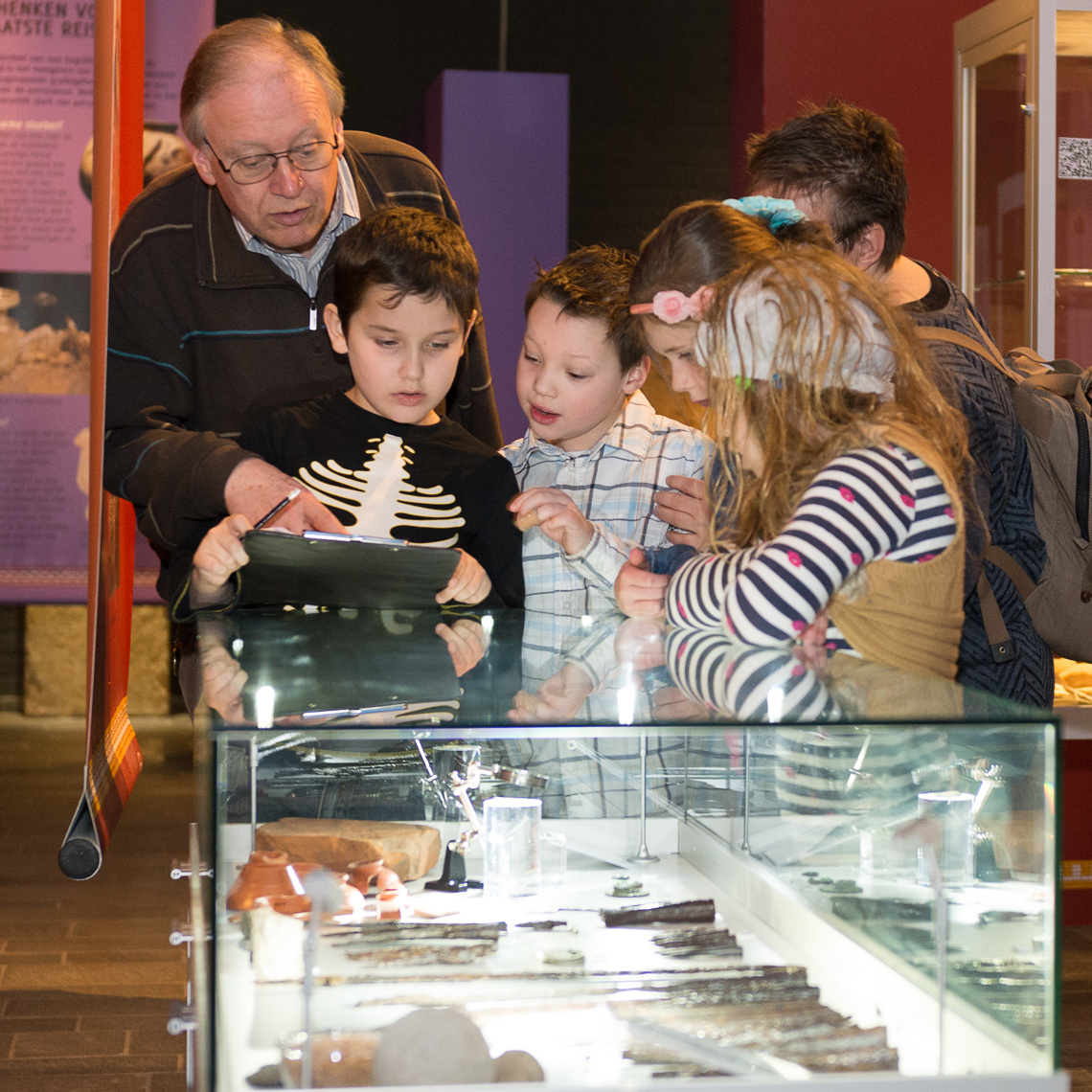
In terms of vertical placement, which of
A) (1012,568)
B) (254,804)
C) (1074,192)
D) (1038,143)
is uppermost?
(1038,143)

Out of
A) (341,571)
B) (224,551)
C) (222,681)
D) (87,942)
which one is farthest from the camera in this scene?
(87,942)

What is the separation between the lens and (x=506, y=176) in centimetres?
539

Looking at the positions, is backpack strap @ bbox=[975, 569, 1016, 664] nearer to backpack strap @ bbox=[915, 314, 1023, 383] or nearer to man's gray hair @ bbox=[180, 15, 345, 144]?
backpack strap @ bbox=[915, 314, 1023, 383]

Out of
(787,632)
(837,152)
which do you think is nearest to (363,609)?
(787,632)

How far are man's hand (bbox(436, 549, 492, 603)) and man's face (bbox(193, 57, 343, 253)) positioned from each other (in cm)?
76

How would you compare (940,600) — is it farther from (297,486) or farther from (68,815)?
(68,815)

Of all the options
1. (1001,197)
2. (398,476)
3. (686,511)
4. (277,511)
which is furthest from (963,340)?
(1001,197)

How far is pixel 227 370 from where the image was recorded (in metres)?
2.53

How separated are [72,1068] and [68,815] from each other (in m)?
2.38

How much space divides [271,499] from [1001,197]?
3.51 metres

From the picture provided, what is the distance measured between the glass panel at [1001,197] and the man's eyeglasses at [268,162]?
2.84m

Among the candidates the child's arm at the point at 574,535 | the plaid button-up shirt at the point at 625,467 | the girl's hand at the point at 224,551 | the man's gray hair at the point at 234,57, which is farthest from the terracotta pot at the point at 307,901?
the man's gray hair at the point at 234,57

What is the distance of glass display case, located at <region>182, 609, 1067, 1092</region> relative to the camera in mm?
1065

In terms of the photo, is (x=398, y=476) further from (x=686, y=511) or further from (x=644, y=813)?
(x=644, y=813)
